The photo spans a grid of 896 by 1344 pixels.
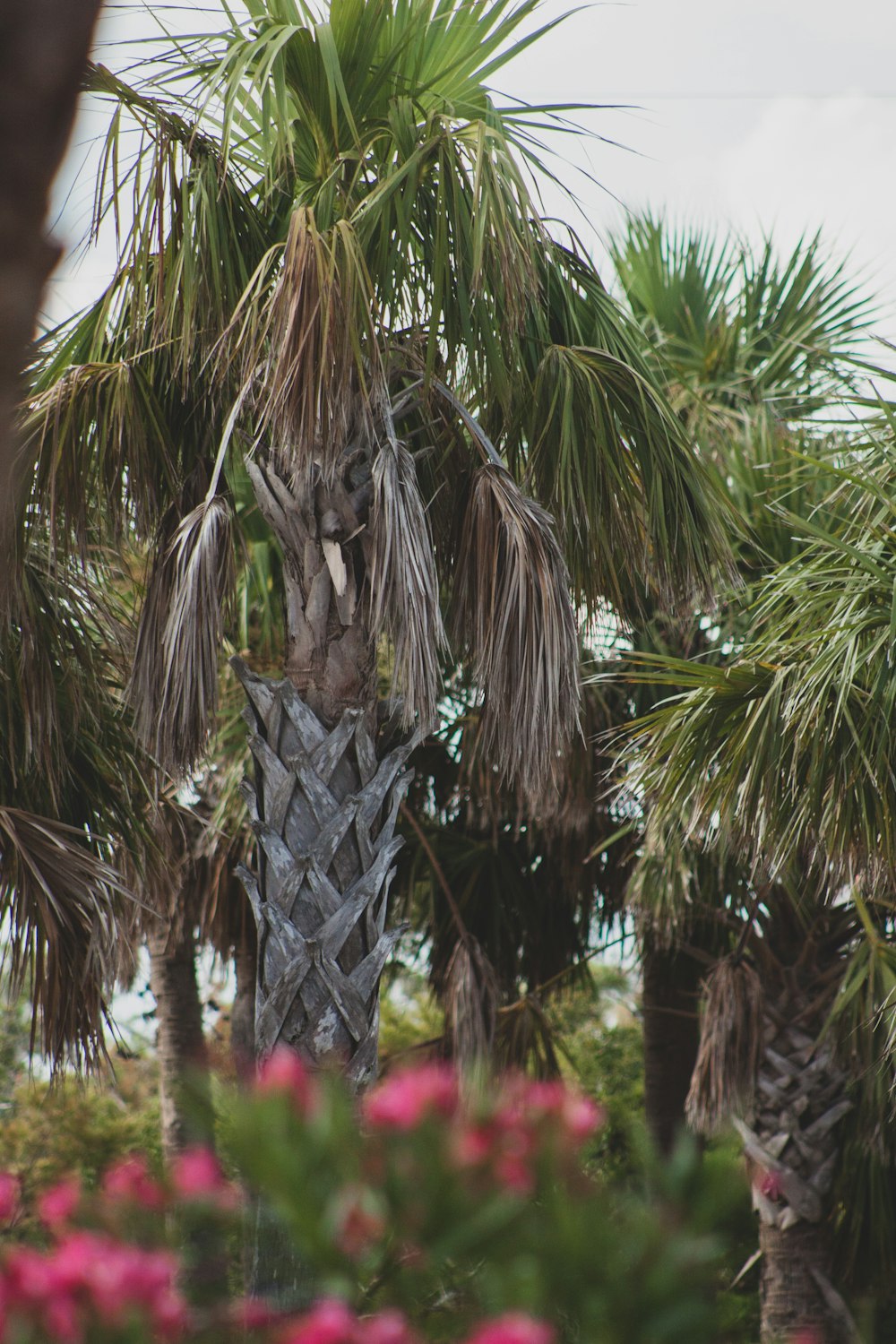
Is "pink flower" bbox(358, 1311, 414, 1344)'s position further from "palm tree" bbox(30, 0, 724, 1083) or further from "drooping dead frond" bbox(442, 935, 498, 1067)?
"drooping dead frond" bbox(442, 935, 498, 1067)

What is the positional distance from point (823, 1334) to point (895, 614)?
17.2ft

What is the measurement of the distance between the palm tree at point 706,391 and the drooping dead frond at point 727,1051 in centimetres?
59

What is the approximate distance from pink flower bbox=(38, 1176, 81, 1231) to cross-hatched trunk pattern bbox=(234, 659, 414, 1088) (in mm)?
2441

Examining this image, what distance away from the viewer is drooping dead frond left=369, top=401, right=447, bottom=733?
444 centimetres

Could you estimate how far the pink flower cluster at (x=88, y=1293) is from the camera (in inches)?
61.7

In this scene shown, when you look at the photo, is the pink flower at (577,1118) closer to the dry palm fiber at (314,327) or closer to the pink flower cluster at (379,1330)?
the pink flower cluster at (379,1330)

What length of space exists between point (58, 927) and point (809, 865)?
307cm

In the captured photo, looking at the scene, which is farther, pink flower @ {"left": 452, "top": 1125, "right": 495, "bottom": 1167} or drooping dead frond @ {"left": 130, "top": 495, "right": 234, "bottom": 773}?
drooping dead frond @ {"left": 130, "top": 495, "right": 234, "bottom": 773}

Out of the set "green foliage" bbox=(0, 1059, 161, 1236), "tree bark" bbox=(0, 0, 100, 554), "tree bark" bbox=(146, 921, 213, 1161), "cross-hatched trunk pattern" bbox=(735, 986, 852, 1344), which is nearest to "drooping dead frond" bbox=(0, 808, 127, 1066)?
"tree bark" bbox=(0, 0, 100, 554)

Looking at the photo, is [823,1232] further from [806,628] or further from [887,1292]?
[806,628]

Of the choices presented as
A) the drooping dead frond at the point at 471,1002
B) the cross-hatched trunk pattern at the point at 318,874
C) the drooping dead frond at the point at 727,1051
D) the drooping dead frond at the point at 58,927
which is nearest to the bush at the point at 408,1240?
the cross-hatched trunk pattern at the point at 318,874

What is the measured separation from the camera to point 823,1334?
7.61 metres

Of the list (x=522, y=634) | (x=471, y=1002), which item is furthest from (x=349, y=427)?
(x=471, y=1002)

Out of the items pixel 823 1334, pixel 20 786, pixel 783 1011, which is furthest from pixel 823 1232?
pixel 20 786
